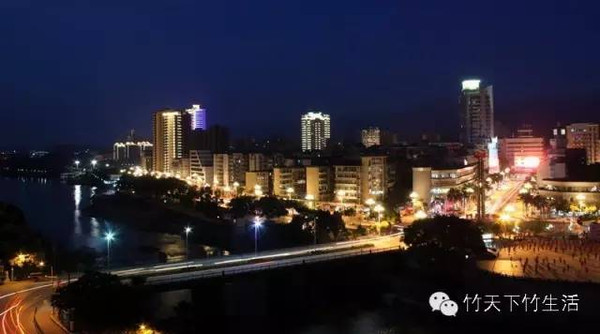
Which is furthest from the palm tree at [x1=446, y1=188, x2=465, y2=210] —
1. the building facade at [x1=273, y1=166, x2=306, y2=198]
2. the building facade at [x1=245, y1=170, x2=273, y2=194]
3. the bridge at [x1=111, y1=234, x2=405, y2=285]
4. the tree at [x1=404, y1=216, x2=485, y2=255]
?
the building facade at [x1=245, y1=170, x2=273, y2=194]

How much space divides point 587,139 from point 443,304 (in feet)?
111

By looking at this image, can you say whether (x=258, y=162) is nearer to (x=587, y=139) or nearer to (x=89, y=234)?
(x=89, y=234)

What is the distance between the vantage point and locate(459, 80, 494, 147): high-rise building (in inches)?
1923

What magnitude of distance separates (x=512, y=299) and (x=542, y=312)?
2.64 feet

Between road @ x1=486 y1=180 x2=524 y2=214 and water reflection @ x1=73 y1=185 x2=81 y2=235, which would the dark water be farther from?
road @ x1=486 y1=180 x2=524 y2=214

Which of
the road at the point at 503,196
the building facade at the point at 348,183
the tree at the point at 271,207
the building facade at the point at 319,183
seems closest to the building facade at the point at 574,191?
the road at the point at 503,196

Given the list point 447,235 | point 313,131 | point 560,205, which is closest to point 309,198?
point 560,205

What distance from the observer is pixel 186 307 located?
11.5 metres

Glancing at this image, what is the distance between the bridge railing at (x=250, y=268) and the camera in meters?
11.5

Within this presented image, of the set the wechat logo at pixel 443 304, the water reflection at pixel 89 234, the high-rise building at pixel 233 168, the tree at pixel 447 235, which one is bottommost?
the wechat logo at pixel 443 304

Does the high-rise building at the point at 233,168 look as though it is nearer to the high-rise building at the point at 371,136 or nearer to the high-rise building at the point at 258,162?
the high-rise building at the point at 258,162

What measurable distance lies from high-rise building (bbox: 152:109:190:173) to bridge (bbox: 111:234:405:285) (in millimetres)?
34254

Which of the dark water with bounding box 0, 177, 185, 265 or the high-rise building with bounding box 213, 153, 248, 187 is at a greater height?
the high-rise building with bounding box 213, 153, 248, 187

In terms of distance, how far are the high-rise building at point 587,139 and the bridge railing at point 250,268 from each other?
102 ft
